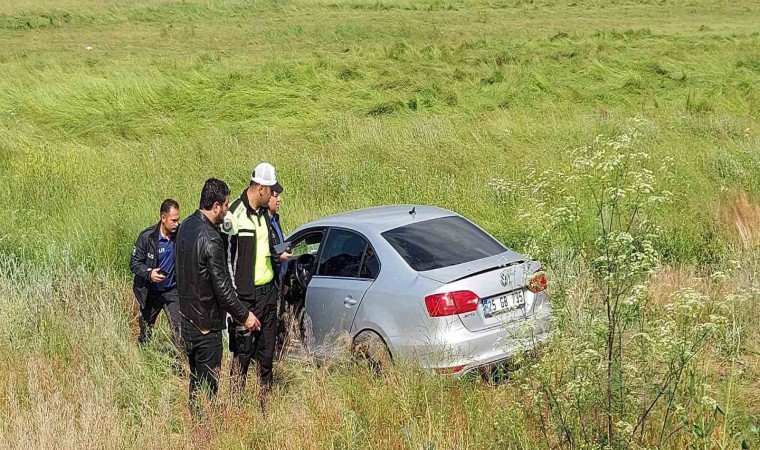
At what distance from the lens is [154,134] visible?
1881 cm

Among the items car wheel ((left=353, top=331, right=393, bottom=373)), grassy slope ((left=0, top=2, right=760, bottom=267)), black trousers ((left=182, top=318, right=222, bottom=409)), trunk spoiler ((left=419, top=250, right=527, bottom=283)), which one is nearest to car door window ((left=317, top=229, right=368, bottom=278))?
car wheel ((left=353, top=331, right=393, bottom=373))

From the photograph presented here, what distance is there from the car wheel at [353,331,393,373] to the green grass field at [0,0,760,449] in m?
0.28

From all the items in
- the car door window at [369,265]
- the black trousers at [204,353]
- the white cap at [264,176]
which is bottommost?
the black trousers at [204,353]

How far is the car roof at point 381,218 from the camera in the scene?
7422 mm

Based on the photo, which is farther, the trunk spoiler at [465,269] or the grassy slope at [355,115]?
the grassy slope at [355,115]

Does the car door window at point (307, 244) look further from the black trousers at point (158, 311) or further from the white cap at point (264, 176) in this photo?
the white cap at point (264, 176)

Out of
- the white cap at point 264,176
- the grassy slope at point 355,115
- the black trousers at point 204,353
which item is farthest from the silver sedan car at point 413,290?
the grassy slope at point 355,115

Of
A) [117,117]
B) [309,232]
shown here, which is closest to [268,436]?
[309,232]

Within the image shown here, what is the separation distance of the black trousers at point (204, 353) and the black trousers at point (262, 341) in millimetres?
241

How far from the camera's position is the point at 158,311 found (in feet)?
26.3

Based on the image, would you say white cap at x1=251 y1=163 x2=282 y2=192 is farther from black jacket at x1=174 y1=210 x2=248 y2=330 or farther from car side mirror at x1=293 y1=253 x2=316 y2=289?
car side mirror at x1=293 y1=253 x2=316 y2=289

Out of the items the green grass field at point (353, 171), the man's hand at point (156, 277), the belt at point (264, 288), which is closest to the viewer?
the green grass field at point (353, 171)

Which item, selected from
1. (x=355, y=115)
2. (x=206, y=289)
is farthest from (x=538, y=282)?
(x=355, y=115)

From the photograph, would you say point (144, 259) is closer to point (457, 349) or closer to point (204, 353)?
point (204, 353)
